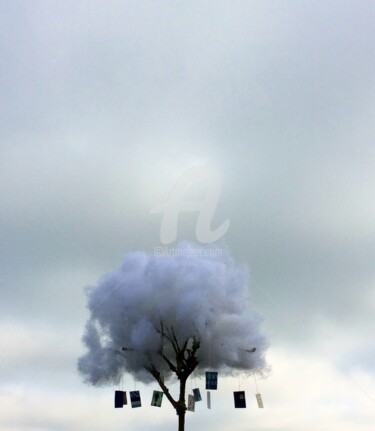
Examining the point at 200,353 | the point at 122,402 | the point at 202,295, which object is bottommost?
the point at 122,402

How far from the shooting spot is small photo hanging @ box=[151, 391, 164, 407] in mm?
29875

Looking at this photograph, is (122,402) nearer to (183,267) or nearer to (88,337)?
(88,337)

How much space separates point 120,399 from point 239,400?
5.55 metres

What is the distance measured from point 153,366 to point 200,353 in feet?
7.75

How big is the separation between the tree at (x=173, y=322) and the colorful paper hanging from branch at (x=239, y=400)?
5.26 ft

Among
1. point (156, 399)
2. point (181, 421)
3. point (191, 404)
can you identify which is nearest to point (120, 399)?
point (156, 399)

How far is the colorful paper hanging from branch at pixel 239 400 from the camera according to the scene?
3012 centimetres

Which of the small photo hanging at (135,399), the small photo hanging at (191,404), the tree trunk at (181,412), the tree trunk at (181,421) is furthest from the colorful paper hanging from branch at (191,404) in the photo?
the small photo hanging at (135,399)

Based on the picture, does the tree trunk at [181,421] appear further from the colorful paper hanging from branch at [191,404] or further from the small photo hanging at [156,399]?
the small photo hanging at [156,399]

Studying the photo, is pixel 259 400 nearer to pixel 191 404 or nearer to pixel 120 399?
pixel 191 404

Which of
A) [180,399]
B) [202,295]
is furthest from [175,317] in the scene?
[180,399]

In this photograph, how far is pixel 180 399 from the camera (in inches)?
1199

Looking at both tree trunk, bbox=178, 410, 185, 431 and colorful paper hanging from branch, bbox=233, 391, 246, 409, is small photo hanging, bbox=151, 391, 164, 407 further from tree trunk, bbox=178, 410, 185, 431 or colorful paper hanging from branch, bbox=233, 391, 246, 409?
colorful paper hanging from branch, bbox=233, 391, 246, 409

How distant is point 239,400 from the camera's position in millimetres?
30234
